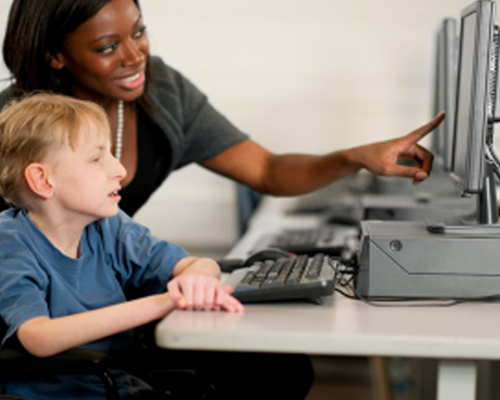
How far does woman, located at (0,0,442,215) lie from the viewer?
146 centimetres

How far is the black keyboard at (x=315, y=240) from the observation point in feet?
5.57

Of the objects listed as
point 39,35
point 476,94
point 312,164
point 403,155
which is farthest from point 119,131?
point 476,94

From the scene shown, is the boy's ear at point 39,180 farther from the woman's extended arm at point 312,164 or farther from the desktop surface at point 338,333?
the woman's extended arm at point 312,164

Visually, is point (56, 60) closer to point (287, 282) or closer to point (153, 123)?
point (153, 123)

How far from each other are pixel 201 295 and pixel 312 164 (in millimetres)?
745

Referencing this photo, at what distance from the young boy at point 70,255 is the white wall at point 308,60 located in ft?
7.32

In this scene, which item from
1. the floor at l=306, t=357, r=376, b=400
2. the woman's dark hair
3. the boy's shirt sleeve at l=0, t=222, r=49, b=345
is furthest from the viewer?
the floor at l=306, t=357, r=376, b=400

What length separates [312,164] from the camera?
1.65 meters

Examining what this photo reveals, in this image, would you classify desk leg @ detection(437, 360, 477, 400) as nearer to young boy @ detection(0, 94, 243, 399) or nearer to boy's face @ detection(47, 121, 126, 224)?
young boy @ detection(0, 94, 243, 399)

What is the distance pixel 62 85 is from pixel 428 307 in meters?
1.03

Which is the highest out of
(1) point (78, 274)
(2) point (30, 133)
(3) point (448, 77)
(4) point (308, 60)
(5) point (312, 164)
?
(4) point (308, 60)

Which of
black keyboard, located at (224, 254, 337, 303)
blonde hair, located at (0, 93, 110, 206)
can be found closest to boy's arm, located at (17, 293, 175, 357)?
black keyboard, located at (224, 254, 337, 303)

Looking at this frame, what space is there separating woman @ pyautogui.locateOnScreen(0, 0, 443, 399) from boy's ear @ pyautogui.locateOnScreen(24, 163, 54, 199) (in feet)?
1.37

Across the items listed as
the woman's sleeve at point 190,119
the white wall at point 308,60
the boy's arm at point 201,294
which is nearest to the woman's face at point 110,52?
the woman's sleeve at point 190,119
